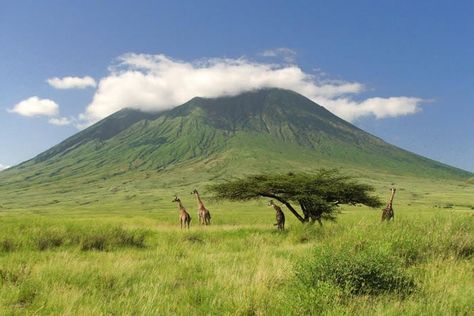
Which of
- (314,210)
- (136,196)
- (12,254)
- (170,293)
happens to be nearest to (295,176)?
(314,210)

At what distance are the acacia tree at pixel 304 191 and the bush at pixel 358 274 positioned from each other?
720 inches

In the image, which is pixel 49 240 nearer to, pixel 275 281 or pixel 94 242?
pixel 94 242

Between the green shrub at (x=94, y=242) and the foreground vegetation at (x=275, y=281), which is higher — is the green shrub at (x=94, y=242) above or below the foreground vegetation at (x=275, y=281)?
below

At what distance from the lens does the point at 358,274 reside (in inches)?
354

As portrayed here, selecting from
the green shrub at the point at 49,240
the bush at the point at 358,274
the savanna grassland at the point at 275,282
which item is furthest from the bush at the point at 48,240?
the bush at the point at 358,274

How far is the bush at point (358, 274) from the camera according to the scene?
8.77 m

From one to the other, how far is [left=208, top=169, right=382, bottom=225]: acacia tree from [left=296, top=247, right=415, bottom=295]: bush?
18284mm

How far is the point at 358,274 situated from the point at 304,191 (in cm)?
1968

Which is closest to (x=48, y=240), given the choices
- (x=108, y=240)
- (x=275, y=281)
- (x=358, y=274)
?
(x=108, y=240)

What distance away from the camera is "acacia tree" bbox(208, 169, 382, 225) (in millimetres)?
28484

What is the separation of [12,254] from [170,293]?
8604 millimetres

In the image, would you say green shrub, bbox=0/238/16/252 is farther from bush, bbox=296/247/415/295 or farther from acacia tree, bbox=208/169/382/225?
acacia tree, bbox=208/169/382/225

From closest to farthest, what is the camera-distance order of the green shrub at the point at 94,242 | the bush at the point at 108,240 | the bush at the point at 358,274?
the bush at the point at 358,274 → the green shrub at the point at 94,242 → the bush at the point at 108,240

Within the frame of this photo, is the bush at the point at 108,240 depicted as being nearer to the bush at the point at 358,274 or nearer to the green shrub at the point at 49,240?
the green shrub at the point at 49,240
